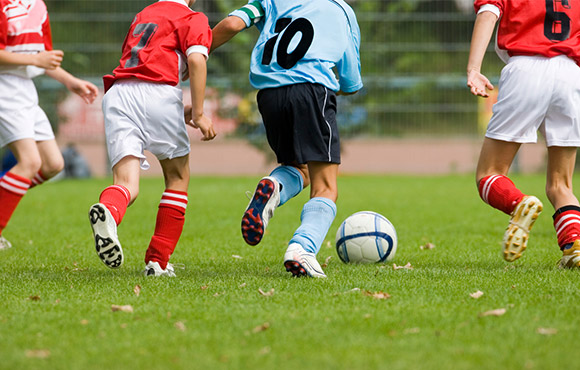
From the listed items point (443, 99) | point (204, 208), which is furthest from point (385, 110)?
point (204, 208)

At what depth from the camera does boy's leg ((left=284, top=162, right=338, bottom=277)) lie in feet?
14.4

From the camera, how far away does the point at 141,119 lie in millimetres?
4629

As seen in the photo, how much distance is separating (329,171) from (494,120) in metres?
1.05

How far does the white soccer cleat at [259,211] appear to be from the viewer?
439 cm

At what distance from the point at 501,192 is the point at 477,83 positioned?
2.22 ft

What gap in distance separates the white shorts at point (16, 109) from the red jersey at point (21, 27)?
90 millimetres

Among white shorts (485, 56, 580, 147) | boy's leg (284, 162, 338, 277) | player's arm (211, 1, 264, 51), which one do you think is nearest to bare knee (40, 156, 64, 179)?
player's arm (211, 1, 264, 51)

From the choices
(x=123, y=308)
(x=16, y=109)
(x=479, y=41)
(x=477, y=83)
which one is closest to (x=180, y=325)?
(x=123, y=308)

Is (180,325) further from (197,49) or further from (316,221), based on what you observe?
(197,49)

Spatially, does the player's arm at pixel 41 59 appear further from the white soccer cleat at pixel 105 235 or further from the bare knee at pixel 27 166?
the white soccer cleat at pixel 105 235

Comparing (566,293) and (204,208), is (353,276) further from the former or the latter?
(204,208)

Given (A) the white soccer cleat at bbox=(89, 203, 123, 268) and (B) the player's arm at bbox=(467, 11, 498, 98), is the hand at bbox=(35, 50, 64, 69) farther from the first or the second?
(B) the player's arm at bbox=(467, 11, 498, 98)

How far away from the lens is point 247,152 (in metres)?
21.0

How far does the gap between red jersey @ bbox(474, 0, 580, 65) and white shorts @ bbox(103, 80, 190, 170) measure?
1933 millimetres
